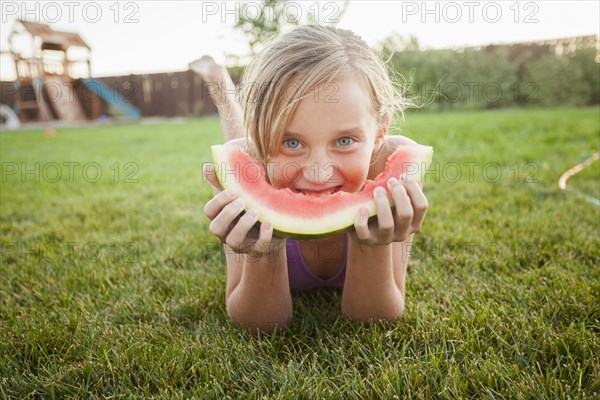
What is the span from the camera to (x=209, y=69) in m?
3.02

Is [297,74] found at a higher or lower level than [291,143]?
higher

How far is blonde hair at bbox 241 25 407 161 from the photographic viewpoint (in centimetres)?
154

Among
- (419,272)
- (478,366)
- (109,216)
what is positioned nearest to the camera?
(478,366)

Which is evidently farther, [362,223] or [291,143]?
[291,143]

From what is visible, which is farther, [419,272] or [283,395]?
[419,272]

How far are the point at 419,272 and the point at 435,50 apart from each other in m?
14.0

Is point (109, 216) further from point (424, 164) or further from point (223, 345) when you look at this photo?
point (424, 164)

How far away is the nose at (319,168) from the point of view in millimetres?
1505

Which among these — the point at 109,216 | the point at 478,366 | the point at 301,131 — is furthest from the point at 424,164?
the point at 109,216

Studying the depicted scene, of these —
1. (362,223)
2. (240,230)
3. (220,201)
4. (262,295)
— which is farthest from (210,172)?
(362,223)

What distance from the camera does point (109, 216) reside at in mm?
3215

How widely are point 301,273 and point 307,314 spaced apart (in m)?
0.23

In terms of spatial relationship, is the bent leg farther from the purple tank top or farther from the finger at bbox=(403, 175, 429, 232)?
the finger at bbox=(403, 175, 429, 232)

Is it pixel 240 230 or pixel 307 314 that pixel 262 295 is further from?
pixel 240 230
